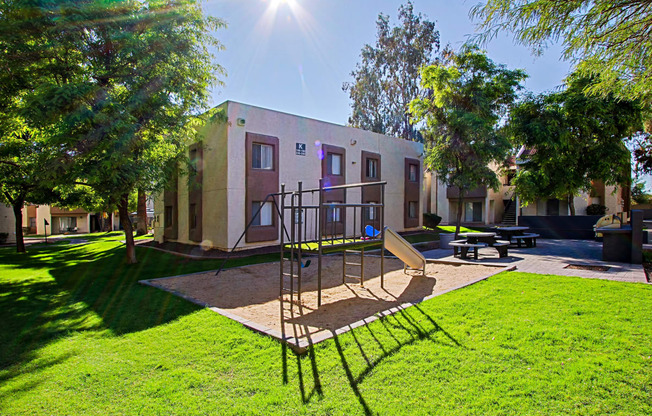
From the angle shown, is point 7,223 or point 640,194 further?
point 640,194

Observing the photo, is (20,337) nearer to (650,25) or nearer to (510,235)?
(650,25)

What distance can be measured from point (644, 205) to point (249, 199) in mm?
54655

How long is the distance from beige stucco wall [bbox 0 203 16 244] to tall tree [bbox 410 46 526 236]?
33022mm

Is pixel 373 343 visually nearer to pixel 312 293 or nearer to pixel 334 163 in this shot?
pixel 312 293

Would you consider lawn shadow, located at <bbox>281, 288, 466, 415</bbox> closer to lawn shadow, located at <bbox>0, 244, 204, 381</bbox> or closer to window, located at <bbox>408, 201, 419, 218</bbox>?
lawn shadow, located at <bbox>0, 244, 204, 381</bbox>

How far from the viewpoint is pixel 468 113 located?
18.5m

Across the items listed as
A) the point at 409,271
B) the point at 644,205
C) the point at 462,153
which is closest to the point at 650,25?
the point at 409,271

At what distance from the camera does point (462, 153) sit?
64.8 feet

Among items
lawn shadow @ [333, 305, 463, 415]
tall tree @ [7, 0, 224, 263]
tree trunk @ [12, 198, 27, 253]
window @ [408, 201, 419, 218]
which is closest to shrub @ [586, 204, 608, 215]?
window @ [408, 201, 419, 218]

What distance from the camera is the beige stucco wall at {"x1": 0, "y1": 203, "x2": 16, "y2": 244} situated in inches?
1078

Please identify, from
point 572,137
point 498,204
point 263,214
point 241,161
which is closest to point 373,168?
point 263,214

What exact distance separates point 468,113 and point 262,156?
11347 mm

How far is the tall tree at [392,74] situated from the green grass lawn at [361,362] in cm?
2580

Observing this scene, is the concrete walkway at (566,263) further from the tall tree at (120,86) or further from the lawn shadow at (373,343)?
the tall tree at (120,86)
